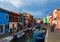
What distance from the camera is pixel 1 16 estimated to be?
99.7ft

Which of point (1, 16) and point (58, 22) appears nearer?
point (1, 16)

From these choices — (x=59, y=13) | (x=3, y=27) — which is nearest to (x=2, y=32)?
(x=3, y=27)

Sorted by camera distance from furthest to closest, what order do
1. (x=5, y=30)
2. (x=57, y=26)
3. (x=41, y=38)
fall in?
(x=57, y=26)
(x=5, y=30)
(x=41, y=38)

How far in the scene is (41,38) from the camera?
96.9ft

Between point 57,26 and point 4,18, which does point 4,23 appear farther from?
point 57,26

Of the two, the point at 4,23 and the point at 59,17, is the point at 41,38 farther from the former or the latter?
the point at 59,17

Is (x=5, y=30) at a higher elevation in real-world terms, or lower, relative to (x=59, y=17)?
lower

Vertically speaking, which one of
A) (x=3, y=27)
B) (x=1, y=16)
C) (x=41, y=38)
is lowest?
(x=41, y=38)

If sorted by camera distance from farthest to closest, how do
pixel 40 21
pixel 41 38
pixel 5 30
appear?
pixel 40 21 < pixel 5 30 < pixel 41 38

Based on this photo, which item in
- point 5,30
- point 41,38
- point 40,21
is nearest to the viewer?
point 41,38

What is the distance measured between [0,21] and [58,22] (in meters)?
19.7

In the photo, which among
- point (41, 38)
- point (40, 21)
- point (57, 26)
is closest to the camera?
point (41, 38)

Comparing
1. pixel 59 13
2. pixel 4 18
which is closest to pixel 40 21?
pixel 59 13

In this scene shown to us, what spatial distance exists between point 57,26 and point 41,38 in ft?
50.1
